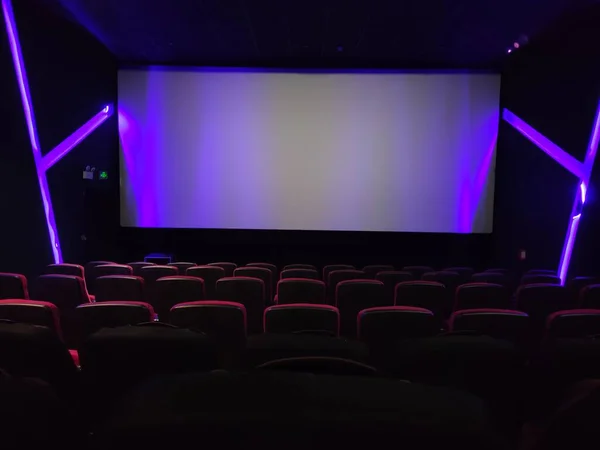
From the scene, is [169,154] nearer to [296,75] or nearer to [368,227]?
[296,75]

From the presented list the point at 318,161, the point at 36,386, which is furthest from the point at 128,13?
the point at 36,386

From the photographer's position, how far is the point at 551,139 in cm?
772

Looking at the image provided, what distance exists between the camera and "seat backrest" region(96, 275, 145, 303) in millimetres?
4508

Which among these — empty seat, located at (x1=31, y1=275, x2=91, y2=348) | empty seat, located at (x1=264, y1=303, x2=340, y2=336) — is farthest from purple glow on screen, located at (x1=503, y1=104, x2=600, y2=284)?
empty seat, located at (x1=31, y1=275, x2=91, y2=348)

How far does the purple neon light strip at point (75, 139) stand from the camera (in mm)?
7189

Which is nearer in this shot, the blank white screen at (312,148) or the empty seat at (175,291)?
the empty seat at (175,291)

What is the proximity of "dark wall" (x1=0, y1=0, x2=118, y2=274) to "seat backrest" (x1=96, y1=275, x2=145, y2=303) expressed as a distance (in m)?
2.44

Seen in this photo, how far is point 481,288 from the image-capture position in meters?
4.52

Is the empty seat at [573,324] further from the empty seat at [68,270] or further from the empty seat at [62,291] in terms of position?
the empty seat at [68,270]

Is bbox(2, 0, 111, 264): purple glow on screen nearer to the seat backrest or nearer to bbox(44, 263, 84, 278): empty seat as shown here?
bbox(44, 263, 84, 278): empty seat

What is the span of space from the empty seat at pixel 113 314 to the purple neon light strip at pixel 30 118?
4.83m

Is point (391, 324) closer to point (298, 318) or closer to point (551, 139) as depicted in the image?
point (298, 318)

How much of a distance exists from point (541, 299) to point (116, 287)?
4.48m

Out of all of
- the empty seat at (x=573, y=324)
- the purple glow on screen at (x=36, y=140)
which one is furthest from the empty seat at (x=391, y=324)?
the purple glow on screen at (x=36, y=140)
